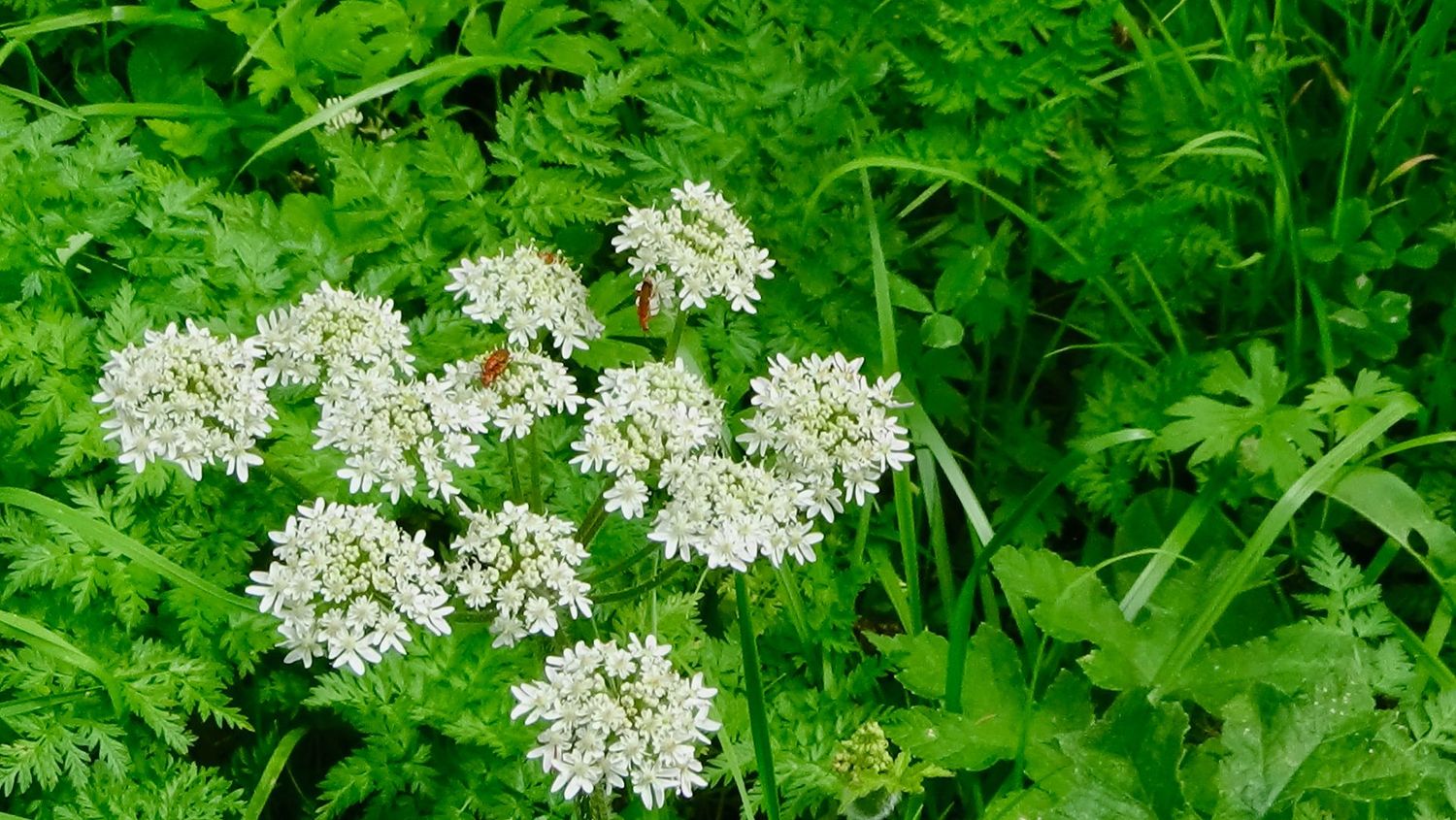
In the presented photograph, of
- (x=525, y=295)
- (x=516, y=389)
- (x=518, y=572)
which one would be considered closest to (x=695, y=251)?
(x=525, y=295)

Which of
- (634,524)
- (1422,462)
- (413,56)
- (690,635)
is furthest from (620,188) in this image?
(1422,462)

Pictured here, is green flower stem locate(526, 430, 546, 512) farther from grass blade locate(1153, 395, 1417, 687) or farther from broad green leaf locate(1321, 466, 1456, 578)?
broad green leaf locate(1321, 466, 1456, 578)

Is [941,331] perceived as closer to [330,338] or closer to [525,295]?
[525,295]

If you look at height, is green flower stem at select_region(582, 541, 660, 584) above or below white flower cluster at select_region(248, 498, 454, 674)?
below

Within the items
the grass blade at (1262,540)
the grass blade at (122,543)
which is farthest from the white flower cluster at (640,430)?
the grass blade at (1262,540)

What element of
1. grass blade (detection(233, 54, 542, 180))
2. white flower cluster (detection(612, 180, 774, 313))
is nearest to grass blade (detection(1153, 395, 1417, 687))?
white flower cluster (detection(612, 180, 774, 313))

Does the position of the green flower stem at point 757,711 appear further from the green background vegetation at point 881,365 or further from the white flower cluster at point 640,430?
the white flower cluster at point 640,430

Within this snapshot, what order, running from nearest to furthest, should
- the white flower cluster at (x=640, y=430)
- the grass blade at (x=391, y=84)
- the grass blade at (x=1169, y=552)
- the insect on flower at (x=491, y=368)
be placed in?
the white flower cluster at (x=640, y=430)
the insect on flower at (x=491, y=368)
the grass blade at (x=1169, y=552)
the grass blade at (x=391, y=84)
